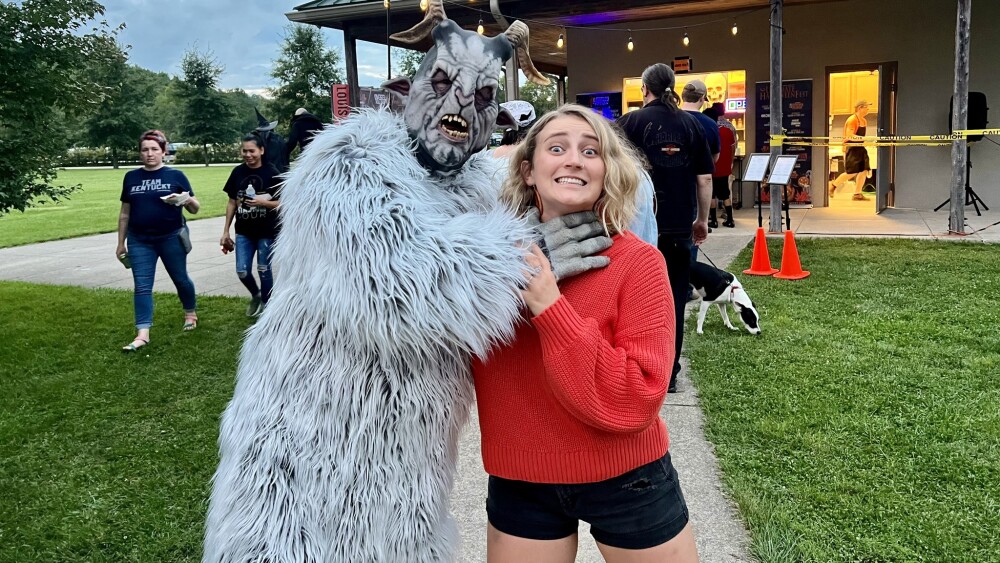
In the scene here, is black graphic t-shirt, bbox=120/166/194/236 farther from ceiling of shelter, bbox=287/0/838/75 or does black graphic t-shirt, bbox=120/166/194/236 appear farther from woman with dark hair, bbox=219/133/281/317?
ceiling of shelter, bbox=287/0/838/75

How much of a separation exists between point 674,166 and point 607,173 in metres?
3.06

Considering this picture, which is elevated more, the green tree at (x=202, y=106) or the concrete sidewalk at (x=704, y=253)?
the green tree at (x=202, y=106)

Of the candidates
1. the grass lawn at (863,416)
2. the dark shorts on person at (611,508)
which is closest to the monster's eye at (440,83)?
the dark shorts on person at (611,508)

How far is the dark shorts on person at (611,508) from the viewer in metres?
1.72

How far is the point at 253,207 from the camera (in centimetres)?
707

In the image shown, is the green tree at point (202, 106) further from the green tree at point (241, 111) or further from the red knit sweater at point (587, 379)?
the red knit sweater at point (587, 379)

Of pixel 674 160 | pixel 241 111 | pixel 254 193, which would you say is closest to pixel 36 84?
pixel 254 193

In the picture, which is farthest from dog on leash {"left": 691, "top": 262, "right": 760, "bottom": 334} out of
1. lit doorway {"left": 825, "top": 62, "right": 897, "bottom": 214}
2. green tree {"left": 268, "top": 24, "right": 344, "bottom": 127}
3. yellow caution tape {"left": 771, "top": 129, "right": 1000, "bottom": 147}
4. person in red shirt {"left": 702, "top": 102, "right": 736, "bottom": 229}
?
green tree {"left": 268, "top": 24, "right": 344, "bottom": 127}

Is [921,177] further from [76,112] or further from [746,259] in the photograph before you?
[76,112]

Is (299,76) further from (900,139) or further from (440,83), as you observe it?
(440,83)

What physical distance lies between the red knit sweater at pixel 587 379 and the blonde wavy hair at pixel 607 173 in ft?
0.21

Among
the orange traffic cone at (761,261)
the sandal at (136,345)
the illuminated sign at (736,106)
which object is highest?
the illuminated sign at (736,106)

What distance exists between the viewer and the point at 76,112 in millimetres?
6531

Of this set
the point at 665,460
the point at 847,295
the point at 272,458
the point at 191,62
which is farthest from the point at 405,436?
the point at 191,62
